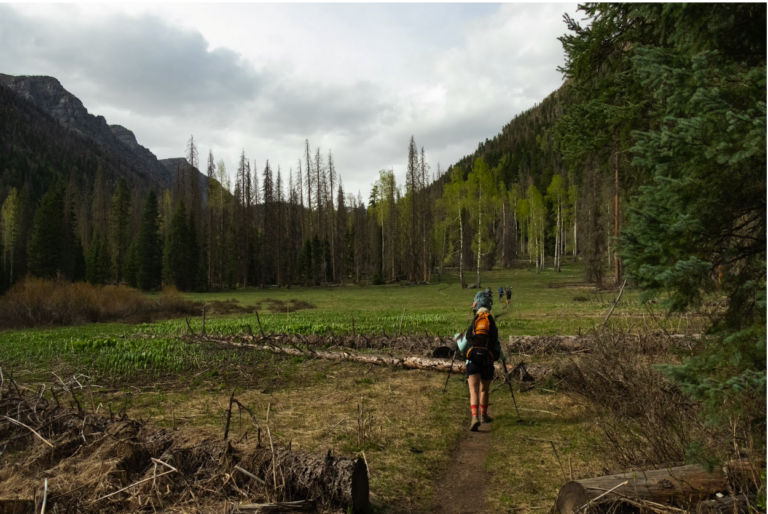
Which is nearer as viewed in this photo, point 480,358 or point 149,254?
point 480,358

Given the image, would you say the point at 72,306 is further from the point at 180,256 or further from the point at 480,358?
the point at 180,256

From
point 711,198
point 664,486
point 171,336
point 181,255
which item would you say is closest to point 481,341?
point 664,486

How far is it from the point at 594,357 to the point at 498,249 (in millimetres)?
69323

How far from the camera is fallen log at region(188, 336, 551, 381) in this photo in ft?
30.2

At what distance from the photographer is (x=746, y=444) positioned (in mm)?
3604

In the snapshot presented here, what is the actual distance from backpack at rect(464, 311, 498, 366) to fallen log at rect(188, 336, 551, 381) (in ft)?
5.63

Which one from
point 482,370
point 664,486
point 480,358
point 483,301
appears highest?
point 483,301

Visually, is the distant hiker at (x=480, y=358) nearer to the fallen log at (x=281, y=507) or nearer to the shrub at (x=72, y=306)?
the fallen log at (x=281, y=507)

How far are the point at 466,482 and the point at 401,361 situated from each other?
6.02m

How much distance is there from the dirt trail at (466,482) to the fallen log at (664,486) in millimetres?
1066

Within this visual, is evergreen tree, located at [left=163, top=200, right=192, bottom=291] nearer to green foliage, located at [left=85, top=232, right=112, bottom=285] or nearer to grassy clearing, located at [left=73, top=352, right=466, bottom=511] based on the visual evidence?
green foliage, located at [left=85, top=232, right=112, bottom=285]

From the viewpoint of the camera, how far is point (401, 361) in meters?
11.1

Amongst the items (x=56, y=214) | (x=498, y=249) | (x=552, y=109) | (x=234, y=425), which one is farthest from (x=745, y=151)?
(x=552, y=109)

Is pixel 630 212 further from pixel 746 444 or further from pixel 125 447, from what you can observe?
pixel 125 447
